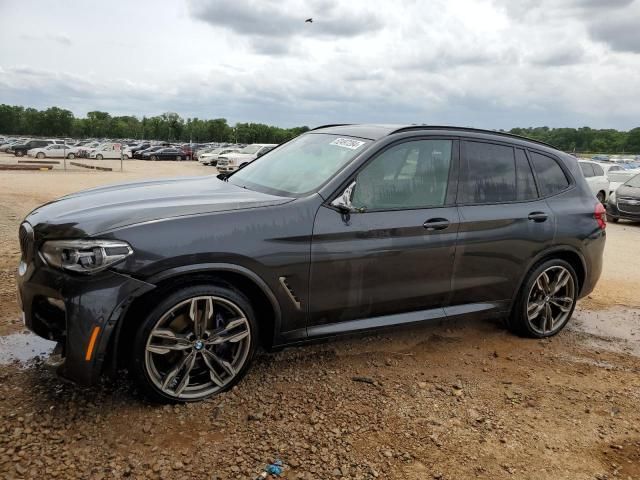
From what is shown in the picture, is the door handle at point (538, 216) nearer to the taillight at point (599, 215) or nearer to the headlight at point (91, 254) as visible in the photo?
the taillight at point (599, 215)

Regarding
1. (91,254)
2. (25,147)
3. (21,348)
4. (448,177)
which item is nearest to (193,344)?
(91,254)

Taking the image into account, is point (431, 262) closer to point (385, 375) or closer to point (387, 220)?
point (387, 220)

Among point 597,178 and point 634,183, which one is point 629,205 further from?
point 597,178

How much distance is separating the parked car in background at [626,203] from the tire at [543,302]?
10.9m

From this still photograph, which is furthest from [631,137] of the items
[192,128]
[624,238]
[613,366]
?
[613,366]

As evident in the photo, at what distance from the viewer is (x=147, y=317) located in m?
3.10

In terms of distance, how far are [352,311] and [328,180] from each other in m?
0.93

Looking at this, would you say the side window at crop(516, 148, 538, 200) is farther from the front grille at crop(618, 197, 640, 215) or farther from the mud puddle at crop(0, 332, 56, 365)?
the front grille at crop(618, 197, 640, 215)

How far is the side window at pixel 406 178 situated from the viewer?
379 centimetres

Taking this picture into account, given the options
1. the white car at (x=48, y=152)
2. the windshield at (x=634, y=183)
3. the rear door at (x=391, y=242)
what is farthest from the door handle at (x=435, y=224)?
the white car at (x=48, y=152)

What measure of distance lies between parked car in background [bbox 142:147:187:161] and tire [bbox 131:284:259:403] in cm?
4882

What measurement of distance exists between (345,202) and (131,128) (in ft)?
503

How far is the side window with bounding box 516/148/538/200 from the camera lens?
461cm

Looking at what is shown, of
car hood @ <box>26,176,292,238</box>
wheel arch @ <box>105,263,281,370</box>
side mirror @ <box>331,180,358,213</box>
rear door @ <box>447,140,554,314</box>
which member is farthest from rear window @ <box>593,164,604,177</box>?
wheel arch @ <box>105,263,281,370</box>
